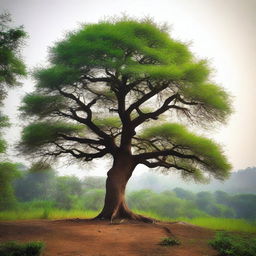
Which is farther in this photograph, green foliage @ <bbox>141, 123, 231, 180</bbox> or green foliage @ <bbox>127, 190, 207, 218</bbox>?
green foliage @ <bbox>127, 190, 207, 218</bbox>

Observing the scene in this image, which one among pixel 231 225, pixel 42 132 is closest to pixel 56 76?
pixel 42 132

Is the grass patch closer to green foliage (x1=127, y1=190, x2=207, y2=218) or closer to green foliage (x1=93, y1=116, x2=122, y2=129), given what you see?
green foliage (x1=93, y1=116, x2=122, y2=129)

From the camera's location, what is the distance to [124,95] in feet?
39.4

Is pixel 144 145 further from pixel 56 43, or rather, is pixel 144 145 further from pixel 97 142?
pixel 56 43

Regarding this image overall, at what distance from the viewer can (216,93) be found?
11195 millimetres

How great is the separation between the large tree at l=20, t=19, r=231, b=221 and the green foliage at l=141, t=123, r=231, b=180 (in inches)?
1.7

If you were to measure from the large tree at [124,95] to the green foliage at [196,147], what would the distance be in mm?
43

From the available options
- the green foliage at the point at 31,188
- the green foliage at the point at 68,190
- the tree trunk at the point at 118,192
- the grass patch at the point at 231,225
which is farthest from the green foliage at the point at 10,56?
the green foliage at the point at 31,188

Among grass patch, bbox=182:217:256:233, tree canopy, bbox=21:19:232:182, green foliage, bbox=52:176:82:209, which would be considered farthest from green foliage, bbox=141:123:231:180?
green foliage, bbox=52:176:82:209

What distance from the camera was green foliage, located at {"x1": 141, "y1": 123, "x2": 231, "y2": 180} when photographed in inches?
449

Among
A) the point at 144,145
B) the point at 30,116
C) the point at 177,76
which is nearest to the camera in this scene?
the point at 177,76

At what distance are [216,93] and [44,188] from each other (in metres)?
31.3

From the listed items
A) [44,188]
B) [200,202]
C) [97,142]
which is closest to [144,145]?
[97,142]

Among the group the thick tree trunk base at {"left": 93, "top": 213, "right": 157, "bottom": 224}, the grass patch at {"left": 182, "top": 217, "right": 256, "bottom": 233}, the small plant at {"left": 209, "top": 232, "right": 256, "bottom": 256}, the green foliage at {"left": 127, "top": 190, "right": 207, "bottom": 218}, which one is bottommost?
the green foliage at {"left": 127, "top": 190, "right": 207, "bottom": 218}
